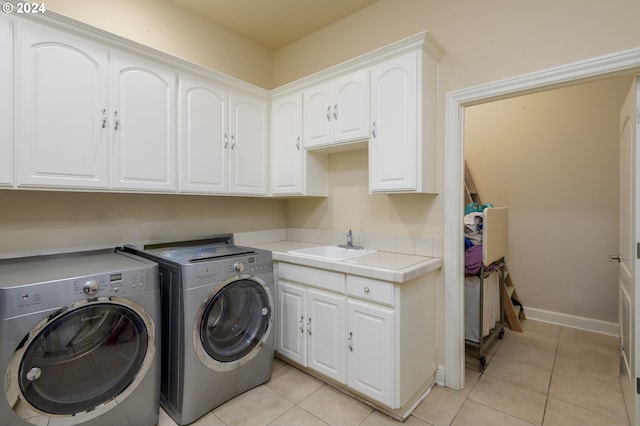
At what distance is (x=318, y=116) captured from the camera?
8.16 feet

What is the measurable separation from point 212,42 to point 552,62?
2578mm

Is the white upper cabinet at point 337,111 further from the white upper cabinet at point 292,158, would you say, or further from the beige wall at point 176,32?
the beige wall at point 176,32

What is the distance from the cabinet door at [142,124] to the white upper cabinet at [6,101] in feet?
1.43

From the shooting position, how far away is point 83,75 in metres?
1.76

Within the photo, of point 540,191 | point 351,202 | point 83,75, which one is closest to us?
point 83,75

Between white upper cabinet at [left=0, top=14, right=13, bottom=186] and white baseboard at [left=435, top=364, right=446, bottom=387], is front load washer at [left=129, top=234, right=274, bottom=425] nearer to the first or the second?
white upper cabinet at [left=0, top=14, right=13, bottom=186]

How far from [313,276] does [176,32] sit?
2240mm

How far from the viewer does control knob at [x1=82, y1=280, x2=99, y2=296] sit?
1430 millimetres

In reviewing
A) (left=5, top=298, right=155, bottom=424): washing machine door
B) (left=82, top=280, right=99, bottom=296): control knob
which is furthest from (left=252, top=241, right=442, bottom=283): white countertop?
(left=82, top=280, right=99, bottom=296): control knob

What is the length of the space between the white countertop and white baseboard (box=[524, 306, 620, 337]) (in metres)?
2.02

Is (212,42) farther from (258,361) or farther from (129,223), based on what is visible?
(258,361)

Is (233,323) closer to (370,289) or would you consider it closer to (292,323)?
(292,323)

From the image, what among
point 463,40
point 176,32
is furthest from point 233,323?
point 463,40

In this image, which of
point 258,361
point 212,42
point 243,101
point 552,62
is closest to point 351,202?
point 243,101
